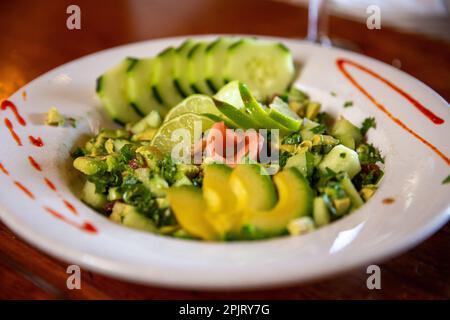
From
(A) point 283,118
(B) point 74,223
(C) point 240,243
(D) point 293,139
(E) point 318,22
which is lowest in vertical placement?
(C) point 240,243

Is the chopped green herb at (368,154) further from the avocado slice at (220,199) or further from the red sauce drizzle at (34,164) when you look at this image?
the red sauce drizzle at (34,164)

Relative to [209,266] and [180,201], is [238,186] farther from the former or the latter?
[209,266]

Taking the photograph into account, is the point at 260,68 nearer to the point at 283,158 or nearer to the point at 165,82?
the point at 165,82

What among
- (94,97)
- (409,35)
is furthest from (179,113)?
(409,35)

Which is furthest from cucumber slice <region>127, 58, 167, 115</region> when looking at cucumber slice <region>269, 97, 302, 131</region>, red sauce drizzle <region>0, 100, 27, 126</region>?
cucumber slice <region>269, 97, 302, 131</region>

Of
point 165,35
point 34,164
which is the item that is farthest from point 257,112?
point 165,35

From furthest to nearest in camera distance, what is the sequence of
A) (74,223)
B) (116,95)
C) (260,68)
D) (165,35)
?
(165,35) < (260,68) < (116,95) < (74,223)
